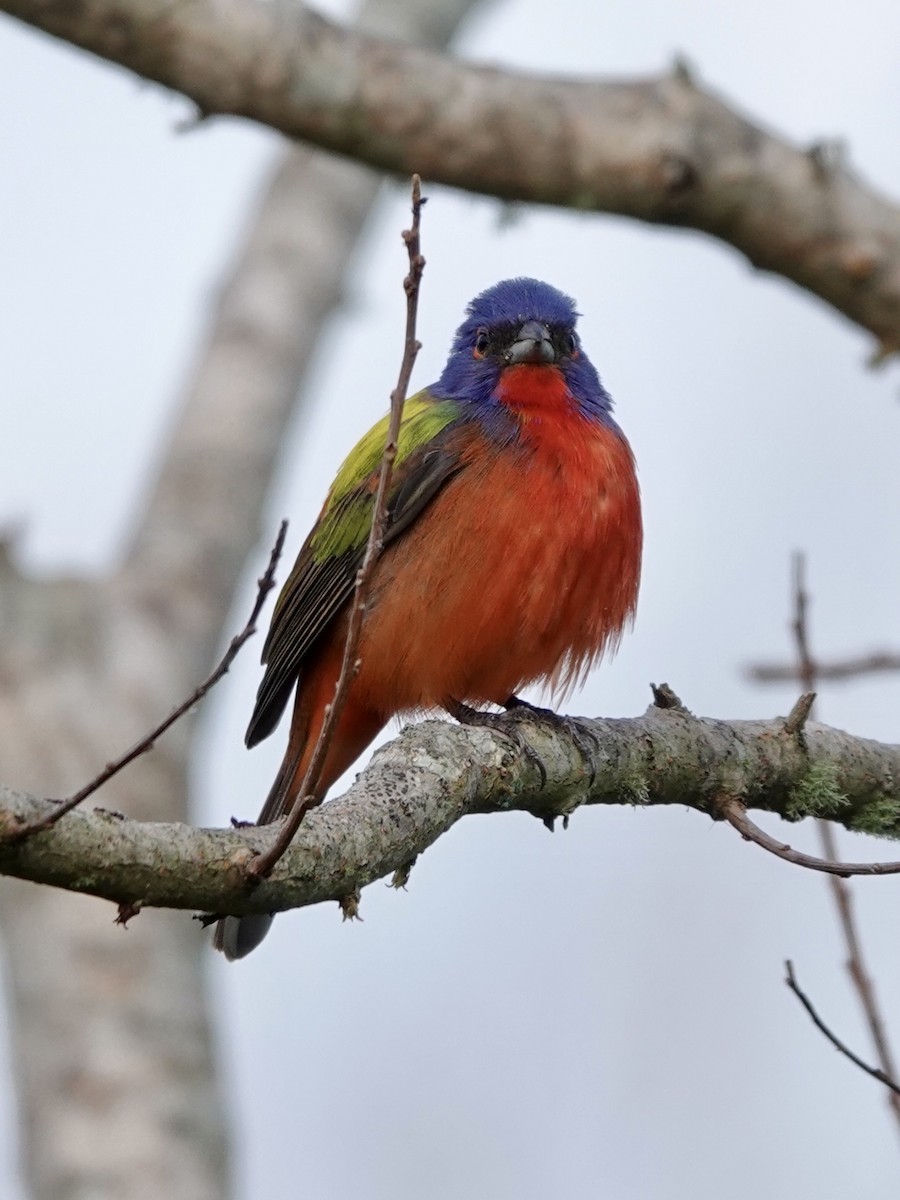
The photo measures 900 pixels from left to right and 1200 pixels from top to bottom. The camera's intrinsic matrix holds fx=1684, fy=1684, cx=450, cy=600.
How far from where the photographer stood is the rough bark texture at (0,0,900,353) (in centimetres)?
558

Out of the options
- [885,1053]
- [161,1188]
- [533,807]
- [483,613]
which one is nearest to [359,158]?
[483,613]

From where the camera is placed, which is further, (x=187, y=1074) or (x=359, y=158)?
(x=187, y=1074)

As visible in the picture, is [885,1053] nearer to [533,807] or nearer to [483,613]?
[533,807]

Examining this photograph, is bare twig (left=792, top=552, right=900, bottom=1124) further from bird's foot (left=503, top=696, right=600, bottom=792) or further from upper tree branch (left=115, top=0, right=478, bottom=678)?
upper tree branch (left=115, top=0, right=478, bottom=678)

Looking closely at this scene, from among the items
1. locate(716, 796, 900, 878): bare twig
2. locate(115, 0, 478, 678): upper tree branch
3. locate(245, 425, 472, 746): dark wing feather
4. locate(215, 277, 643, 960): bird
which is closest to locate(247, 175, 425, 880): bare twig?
locate(716, 796, 900, 878): bare twig

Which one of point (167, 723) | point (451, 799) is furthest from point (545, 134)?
point (167, 723)

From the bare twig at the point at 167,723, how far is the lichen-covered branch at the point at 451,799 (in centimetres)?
3

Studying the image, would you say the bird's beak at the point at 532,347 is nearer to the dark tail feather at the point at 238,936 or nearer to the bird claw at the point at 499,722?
the bird claw at the point at 499,722

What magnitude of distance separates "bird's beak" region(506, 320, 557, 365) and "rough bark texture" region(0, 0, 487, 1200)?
1.51 meters

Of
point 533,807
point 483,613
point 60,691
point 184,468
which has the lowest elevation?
point 533,807

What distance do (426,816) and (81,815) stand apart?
1033mm

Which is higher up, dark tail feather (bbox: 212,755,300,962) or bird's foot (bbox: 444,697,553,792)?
bird's foot (bbox: 444,697,553,792)

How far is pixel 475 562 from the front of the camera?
17.9 ft

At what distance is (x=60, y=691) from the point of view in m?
10.3
